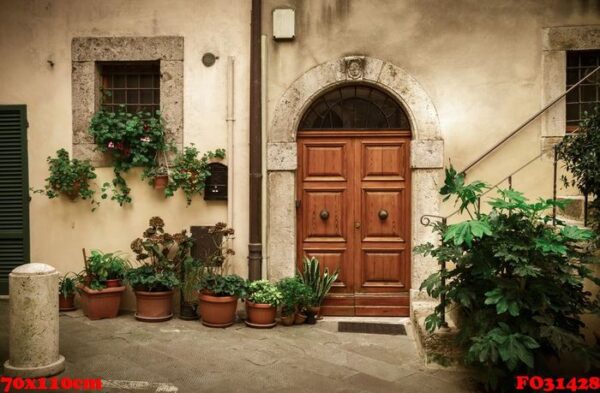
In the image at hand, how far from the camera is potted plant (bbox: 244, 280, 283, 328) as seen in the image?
5.39m

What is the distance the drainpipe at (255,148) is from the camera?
19.0 ft

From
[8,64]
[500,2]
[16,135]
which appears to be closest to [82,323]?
[16,135]

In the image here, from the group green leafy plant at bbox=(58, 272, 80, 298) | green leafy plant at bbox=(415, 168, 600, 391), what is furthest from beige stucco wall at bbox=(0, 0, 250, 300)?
green leafy plant at bbox=(415, 168, 600, 391)

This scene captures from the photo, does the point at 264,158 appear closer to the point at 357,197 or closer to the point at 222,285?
the point at 357,197

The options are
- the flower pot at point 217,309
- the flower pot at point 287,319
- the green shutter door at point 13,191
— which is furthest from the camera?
the green shutter door at point 13,191

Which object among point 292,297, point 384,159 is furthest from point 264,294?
point 384,159

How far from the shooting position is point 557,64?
18.4ft

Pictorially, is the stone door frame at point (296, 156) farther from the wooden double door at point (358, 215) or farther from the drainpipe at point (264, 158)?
the wooden double door at point (358, 215)

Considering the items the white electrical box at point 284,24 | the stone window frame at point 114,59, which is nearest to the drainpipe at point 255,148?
the white electrical box at point 284,24

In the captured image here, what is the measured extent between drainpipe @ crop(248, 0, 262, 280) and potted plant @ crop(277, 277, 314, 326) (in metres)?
0.40

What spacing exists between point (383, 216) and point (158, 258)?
2599 mm

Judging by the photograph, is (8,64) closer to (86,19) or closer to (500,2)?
(86,19)

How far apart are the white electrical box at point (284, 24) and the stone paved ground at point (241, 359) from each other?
3.25 m

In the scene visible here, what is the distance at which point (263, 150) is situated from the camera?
5.91m
